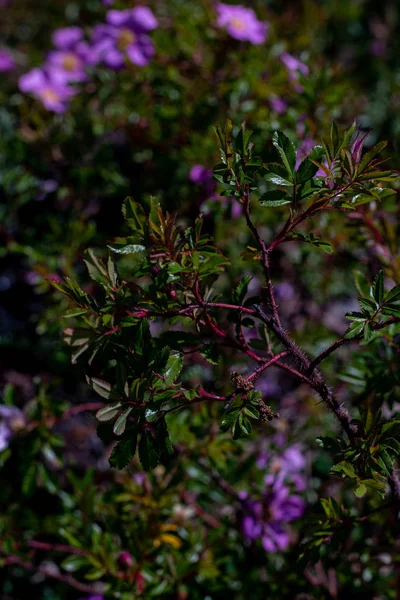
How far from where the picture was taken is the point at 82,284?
6.15 feet

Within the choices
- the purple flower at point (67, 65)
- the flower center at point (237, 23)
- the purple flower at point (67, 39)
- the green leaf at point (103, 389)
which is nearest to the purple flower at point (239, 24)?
the flower center at point (237, 23)

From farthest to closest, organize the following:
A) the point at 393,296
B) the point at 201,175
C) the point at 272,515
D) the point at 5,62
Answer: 1. the point at 5,62
2. the point at 201,175
3. the point at 272,515
4. the point at 393,296

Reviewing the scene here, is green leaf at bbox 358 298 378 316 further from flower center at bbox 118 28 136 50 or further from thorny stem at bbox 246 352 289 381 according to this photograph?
flower center at bbox 118 28 136 50

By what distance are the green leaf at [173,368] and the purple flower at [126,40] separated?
1.52m

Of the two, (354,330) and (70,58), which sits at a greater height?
(354,330)

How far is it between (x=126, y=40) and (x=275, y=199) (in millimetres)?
1507

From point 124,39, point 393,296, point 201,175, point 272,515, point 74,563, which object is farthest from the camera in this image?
point 124,39

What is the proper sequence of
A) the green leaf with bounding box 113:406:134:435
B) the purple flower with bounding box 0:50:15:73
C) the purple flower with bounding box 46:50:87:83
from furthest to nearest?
the purple flower with bounding box 0:50:15:73 → the purple flower with bounding box 46:50:87:83 → the green leaf with bounding box 113:406:134:435

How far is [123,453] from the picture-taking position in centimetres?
88

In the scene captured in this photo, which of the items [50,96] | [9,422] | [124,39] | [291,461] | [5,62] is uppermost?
[124,39]

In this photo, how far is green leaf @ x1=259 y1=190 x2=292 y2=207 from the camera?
913mm

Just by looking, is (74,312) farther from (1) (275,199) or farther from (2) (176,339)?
(1) (275,199)

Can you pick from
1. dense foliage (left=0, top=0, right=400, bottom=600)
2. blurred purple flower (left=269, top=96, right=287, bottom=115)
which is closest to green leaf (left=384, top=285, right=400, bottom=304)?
dense foliage (left=0, top=0, right=400, bottom=600)

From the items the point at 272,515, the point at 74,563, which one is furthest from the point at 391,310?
the point at 74,563
